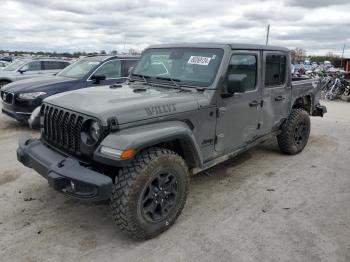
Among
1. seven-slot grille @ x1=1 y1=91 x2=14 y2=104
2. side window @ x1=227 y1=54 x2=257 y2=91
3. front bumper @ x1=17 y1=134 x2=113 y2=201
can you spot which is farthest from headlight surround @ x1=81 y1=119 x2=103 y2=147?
seven-slot grille @ x1=1 y1=91 x2=14 y2=104

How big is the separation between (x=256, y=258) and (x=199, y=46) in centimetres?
260

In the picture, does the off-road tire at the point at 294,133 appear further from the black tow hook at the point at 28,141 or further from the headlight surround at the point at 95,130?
the black tow hook at the point at 28,141

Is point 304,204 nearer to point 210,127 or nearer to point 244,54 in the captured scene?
point 210,127

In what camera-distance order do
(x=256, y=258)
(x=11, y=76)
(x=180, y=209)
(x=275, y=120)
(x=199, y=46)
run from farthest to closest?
(x=11, y=76) → (x=275, y=120) → (x=199, y=46) → (x=180, y=209) → (x=256, y=258)

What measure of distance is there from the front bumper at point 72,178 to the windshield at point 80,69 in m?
4.94

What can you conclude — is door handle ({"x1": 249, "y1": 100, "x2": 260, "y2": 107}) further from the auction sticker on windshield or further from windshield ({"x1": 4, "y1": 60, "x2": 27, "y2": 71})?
windshield ({"x1": 4, "y1": 60, "x2": 27, "y2": 71})

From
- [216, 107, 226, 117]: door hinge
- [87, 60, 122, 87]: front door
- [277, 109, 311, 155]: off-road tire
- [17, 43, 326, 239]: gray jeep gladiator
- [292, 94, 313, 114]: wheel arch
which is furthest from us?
[87, 60, 122, 87]: front door

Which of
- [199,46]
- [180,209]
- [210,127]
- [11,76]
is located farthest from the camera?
[11,76]

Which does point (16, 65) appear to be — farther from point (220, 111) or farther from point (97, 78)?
point (220, 111)

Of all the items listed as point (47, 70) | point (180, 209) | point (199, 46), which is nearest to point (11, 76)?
point (47, 70)

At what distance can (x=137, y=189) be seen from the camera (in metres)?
3.07

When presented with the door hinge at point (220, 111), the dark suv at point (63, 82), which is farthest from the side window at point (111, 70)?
the door hinge at point (220, 111)

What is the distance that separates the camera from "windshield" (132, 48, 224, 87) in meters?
4.06

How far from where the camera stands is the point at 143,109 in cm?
327
